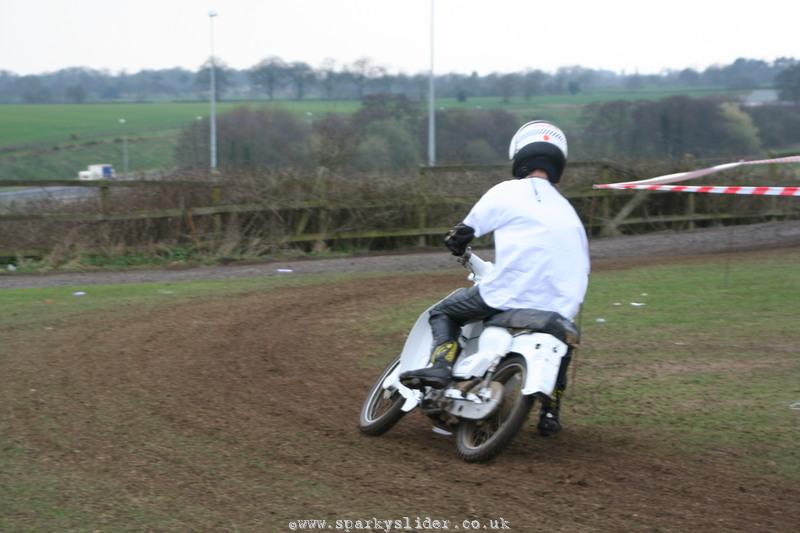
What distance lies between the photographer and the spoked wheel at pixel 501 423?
5902mm

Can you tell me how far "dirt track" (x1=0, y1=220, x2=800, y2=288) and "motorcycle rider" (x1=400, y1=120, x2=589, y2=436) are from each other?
1002cm

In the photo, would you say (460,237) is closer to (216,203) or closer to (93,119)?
(216,203)

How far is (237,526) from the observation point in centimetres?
492

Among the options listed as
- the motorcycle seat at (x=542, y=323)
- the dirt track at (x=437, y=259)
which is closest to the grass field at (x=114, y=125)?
the dirt track at (x=437, y=259)

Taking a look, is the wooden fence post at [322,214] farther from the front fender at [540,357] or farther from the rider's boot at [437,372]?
the front fender at [540,357]

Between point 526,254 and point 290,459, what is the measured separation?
196 centimetres

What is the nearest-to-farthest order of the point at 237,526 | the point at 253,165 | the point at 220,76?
the point at 237,526 < the point at 253,165 < the point at 220,76

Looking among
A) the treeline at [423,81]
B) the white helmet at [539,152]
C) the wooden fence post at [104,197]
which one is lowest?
the wooden fence post at [104,197]

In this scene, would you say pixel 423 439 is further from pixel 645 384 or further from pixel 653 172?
pixel 653 172

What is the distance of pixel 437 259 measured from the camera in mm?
19953

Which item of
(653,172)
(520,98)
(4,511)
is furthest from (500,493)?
(520,98)

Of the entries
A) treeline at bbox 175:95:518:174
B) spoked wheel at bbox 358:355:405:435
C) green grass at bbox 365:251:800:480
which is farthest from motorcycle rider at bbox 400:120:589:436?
treeline at bbox 175:95:518:174

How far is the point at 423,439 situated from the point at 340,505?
1.75 m

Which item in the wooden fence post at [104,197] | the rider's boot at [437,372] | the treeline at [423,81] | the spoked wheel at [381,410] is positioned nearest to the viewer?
the rider's boot at [437,372]
